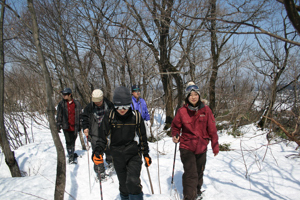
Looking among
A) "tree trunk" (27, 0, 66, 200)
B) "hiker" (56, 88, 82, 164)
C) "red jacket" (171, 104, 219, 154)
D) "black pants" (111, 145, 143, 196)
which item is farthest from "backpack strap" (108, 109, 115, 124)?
"hiker" (56, 88, 82, 164)

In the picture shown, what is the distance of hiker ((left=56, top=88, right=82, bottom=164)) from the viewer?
4.20m

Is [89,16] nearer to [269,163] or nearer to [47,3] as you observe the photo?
[47,3]

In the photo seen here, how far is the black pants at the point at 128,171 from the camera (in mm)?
2455

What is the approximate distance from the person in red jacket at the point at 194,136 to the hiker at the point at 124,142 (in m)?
0.62

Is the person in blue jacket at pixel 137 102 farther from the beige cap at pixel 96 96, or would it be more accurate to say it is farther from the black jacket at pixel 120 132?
the black jacket at pixel 120 132

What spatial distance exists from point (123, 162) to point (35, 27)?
2.39 metres

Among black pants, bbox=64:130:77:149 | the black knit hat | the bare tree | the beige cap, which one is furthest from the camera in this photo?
black pants, bbox=64:130:77:149

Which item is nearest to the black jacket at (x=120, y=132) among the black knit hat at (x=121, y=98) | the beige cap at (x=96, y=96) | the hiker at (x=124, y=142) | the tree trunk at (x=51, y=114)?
the hiker at (x=124, y=142)

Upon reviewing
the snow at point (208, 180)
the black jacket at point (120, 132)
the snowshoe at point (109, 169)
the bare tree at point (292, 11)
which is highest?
the bare tree at point (292, 11)

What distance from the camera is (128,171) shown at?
2516mm

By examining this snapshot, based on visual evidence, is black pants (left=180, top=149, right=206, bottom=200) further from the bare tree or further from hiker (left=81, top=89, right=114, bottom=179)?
the bare tree

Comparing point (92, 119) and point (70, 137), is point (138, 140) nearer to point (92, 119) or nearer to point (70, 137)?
point (92, 119)

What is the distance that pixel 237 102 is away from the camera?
27.1 feet

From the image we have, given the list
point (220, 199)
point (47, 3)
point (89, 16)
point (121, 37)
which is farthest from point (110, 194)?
point (89, 16)
